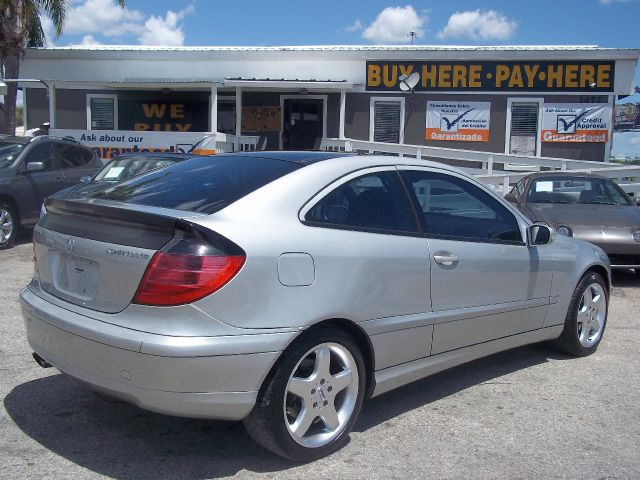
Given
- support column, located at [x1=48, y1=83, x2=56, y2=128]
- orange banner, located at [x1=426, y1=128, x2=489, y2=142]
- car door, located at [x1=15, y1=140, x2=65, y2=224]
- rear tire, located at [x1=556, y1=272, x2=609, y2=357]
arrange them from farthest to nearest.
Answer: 1. support column, located at [x1=48, y1=83, x2=56, y2=128]
2. orange banner, located at [x1=426, y1=128, x2=489, y2=142]
3. car door, located at [x1=15, y1=140, x2=65, y2=224]
4. rear tire, located at [x1=556, y1=272, x2=609, y2=357]

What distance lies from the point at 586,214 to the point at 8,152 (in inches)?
335

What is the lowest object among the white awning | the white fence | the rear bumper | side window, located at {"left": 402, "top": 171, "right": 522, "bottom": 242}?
the rear bumper

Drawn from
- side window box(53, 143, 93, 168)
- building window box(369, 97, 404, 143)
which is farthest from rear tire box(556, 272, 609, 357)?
building window box(369, 97, 404, 143)

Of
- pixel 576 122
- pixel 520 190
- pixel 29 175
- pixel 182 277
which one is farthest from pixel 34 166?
pixel 576 122

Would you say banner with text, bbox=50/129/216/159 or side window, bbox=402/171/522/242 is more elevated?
banner with text, bbox=50/129/216/159

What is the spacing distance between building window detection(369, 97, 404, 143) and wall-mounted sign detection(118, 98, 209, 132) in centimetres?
499

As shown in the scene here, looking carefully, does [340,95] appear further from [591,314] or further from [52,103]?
[591,314]

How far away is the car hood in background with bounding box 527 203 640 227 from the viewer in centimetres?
838

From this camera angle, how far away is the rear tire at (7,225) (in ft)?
32.4

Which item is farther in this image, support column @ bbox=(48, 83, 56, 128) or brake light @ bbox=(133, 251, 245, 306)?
support column @ bbox=(48, 83, 56, 128)

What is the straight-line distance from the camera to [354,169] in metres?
3.99

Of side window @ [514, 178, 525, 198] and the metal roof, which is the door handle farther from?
the metal roof

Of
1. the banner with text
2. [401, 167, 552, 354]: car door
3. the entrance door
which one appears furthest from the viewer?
the entrance door

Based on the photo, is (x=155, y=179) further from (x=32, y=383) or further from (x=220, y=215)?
(x=32, y=383)
